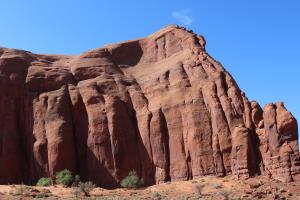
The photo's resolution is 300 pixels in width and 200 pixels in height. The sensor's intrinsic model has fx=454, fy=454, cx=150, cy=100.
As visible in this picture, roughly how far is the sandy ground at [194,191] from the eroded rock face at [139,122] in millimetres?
1829

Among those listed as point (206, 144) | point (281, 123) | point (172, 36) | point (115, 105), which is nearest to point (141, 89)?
point (115, 105)

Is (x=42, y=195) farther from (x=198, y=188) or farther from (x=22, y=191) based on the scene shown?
(x=198, y=188)

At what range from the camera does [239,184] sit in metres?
41.0

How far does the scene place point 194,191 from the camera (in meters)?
41.9

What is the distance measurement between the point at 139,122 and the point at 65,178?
11148mm

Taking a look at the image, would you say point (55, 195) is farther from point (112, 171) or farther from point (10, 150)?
point (10, 150)

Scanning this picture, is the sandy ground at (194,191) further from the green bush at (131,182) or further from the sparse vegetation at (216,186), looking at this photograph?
the green bush at (131,182)

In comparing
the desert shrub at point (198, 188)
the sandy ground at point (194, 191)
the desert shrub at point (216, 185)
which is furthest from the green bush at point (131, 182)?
the desert shrub at point (216, 185)

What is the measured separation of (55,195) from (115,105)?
17.1 meters

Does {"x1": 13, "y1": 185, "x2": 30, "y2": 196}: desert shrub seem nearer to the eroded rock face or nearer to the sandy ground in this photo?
the sandy ground

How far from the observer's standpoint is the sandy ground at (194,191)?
37.2 metres

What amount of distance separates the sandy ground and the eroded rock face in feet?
6.00

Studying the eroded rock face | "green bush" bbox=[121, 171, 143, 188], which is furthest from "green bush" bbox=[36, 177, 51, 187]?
"green bush" bbox=[121, 171, 143, 188]

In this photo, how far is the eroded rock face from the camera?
145 feet
